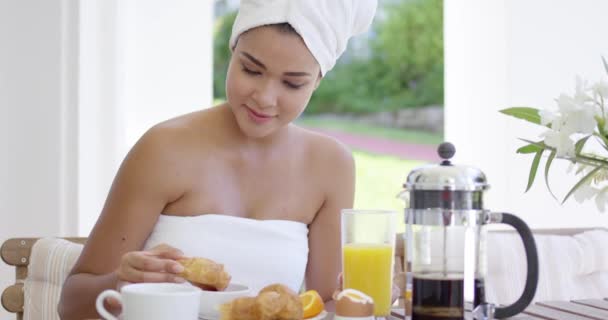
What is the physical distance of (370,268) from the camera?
4.75 ft

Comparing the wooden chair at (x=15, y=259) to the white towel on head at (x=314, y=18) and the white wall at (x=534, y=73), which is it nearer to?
the white towel on head at (x=314, y=18)

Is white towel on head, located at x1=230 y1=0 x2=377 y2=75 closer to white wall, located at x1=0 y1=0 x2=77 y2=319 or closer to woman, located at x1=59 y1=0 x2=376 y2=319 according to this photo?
woman, located at x1=59 y1=0 x2=376 y2=319

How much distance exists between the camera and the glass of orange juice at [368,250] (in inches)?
56.6

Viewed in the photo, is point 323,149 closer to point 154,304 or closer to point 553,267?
point 553,267

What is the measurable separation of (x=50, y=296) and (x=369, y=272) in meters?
0.95

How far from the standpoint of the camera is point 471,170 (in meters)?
1.33

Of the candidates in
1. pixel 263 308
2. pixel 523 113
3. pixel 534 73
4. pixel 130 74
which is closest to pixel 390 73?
pixel 534 73

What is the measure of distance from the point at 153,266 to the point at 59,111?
2094 mm

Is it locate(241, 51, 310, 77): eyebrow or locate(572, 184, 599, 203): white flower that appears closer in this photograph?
locate(572, 184, 599, 203): white flower

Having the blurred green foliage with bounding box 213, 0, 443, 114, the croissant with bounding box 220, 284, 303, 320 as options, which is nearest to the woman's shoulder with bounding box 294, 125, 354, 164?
the croissant with bounding box 220, 284, 303, 320

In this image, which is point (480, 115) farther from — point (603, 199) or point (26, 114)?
point (603, 199)

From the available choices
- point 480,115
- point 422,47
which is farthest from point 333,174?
point 422,47

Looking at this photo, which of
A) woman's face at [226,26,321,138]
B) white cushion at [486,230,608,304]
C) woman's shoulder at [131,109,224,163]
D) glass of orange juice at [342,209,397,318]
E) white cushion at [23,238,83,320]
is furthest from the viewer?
white cushion at [486,230,608,304]

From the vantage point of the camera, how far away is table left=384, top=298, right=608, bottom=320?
1584mm
